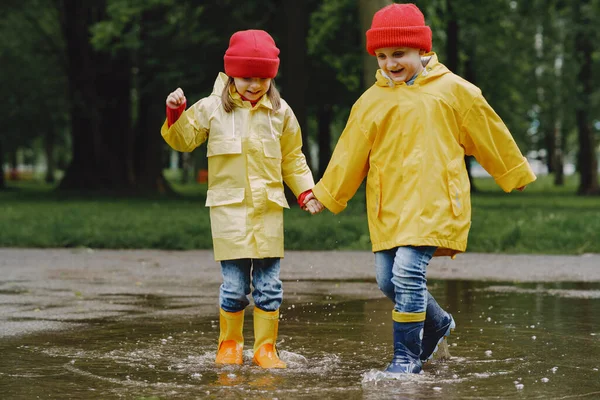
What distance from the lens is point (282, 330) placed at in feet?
23.4

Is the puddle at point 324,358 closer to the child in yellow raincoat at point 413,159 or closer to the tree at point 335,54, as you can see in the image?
the child in yellow raincoat at point 413,159

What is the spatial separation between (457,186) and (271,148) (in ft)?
3.57

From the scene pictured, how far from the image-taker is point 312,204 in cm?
583

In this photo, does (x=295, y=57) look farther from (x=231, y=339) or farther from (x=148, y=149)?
(x=231, y=339)

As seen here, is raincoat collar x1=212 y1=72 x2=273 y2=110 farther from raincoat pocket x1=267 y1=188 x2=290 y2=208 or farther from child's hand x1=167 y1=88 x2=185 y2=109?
raincoat pocket x1=267 y1=188 x2=290 y2=208

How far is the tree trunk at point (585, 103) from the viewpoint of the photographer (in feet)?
92.9

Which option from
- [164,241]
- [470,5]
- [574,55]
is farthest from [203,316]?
[574,55]

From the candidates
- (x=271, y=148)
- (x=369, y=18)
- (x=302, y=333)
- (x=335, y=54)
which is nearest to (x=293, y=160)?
(x=271, y=148)

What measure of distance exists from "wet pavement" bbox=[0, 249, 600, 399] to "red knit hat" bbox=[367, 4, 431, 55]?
1.56 meters

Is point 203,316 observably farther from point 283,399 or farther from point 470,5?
point 470,5

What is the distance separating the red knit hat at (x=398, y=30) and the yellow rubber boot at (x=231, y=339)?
1607 mm

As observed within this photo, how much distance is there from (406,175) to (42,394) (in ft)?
6.30

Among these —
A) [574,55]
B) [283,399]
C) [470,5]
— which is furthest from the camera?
[574,55]

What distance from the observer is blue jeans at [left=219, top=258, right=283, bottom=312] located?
6.01 metres
